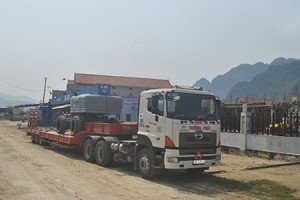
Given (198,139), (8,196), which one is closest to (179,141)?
(198,139)

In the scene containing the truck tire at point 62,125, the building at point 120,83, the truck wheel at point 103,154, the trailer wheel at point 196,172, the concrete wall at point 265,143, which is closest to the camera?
the trailer wheel at point 196,172

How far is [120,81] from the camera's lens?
331ft

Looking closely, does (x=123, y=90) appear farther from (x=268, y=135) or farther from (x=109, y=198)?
(x=109, y=198)

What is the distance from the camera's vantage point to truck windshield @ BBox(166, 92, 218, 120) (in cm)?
1064

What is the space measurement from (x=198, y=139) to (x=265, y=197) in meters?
2.53

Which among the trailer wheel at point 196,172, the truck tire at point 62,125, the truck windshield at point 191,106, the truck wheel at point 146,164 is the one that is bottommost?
the trailer wheel at point 196,172

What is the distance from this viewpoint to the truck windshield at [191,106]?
10.6 meters

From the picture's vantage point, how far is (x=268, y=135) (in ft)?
55.5

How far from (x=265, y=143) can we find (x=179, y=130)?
782 cm

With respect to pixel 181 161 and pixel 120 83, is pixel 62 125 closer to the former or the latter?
pixel 181 161

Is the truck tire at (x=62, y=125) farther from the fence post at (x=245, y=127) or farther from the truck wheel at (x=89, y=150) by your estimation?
the fence post at (x=245, y=127)

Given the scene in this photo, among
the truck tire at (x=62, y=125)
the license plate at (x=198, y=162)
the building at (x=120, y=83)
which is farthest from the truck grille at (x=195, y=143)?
the building at (x=120, y=83)

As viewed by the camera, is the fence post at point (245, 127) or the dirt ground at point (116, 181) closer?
the dirt ground at point (116, 181)

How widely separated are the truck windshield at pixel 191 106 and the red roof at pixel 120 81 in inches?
3377
